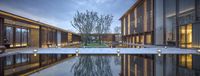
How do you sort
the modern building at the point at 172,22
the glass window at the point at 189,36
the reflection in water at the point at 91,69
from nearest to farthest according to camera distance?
the reflection in water at the point at 91,69 < the modern building at the point at 172,22 < the glass window at the point at 189,36

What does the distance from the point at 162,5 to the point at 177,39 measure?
297 inches

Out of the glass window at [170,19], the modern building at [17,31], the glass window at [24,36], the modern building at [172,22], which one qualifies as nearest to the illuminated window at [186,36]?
the modern building at [172,22]

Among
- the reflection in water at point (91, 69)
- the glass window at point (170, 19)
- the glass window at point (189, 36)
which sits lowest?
the reflection in water at point (91, 69)

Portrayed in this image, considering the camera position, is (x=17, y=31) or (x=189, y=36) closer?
(x=189, y=36)

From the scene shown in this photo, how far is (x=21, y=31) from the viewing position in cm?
2580

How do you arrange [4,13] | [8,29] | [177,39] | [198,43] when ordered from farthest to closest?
[177,39]
[8,29]
[198,43]
[4,13]

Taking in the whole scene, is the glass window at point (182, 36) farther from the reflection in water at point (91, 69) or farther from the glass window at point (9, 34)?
the glass window at point (9, 34)

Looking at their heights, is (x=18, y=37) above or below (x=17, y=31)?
below

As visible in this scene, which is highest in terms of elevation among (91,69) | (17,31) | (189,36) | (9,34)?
(17,31)

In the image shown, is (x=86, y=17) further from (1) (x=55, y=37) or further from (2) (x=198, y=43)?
(2) (x=198, y=43)

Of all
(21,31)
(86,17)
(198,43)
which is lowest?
(198,43)

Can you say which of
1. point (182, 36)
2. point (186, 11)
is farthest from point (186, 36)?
point (186, 11)

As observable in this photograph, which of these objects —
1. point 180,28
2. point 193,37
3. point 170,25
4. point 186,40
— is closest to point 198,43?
point 193,37

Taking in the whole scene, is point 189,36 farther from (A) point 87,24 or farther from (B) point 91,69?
(A) point 87,24
